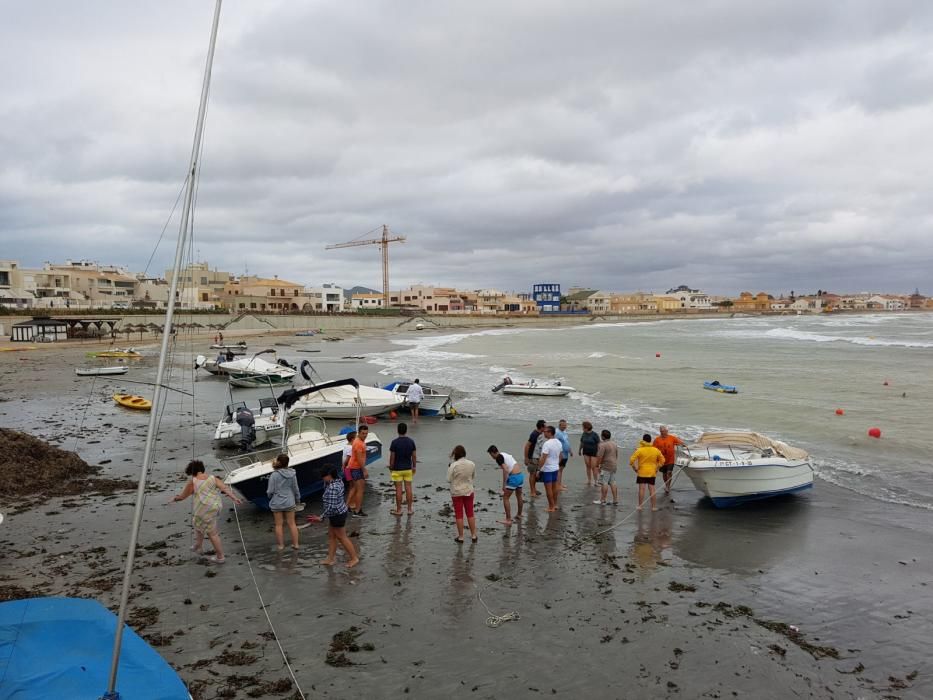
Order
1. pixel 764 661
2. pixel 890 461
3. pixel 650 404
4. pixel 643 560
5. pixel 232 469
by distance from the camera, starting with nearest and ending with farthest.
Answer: pixel 764 661
pixel 643 560
pixel 232 469
pixel 890 461
pixel 650 404

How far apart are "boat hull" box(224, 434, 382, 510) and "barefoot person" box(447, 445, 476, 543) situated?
8.37 ft

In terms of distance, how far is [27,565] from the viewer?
8.91 m

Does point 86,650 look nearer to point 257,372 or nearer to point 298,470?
point 298,470

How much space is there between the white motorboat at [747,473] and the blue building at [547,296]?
17637 centimetres

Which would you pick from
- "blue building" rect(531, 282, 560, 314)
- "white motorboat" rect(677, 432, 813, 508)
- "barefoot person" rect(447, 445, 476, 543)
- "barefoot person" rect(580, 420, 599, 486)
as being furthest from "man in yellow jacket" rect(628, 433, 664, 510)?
"blue building" rect(531, 282, 560, 314)

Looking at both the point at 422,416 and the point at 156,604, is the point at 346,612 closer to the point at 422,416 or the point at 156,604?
the point at 156,604

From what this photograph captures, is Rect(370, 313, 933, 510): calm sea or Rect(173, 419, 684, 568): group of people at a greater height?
Rect(173, 419, 684, 568): group of people

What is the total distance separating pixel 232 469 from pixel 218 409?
14.0 meters

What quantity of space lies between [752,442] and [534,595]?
7931 mm

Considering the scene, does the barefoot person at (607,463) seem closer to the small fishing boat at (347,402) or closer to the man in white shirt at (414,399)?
the man in white shirt at (414,399)

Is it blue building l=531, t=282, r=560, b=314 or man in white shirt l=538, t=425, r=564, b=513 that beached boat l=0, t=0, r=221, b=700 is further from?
blue building l=531, t=282, r=560, b=314

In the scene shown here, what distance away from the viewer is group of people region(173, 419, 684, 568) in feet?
29.7

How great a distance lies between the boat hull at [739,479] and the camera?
12.2m

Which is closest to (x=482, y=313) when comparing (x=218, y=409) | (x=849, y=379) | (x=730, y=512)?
(x=849, y=379)
